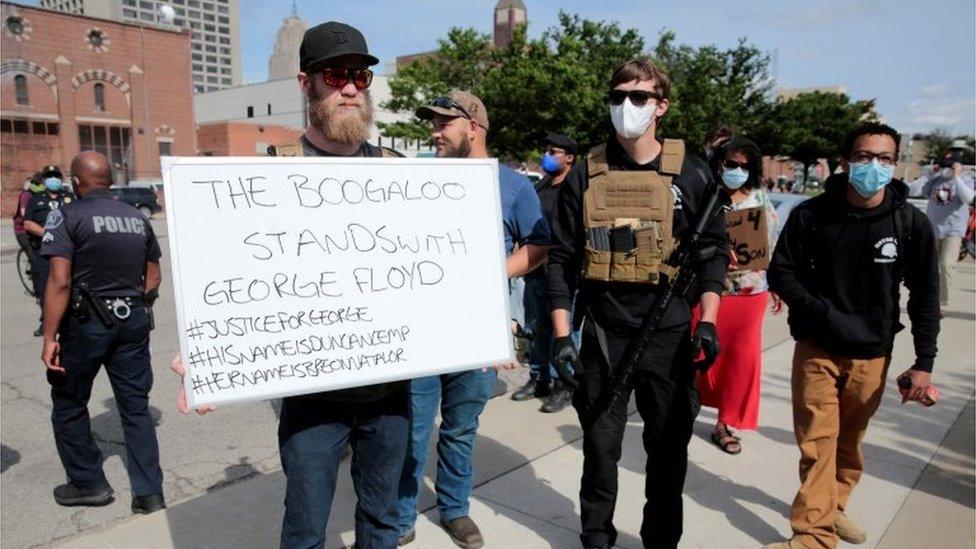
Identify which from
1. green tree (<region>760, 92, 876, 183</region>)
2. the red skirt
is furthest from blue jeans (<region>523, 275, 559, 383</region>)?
green tree (<region>760, 92, 876, 183</region>)

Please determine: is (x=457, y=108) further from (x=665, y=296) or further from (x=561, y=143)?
(x=561, y=143)

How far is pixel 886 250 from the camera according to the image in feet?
9.29

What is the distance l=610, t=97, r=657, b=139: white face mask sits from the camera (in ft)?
8.38

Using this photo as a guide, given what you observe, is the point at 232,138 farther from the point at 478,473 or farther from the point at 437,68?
the point at 478,473

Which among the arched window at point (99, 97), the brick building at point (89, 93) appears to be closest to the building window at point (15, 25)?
the brick building at point (89, 93)

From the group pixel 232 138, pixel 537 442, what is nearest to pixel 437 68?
pixel 537 442

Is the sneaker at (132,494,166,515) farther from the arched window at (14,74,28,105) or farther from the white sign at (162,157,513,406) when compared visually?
the arched window at (14,74,28,105)

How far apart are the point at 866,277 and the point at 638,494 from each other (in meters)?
1.62

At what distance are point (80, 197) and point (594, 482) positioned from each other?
303cm

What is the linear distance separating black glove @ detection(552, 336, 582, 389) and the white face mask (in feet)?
2.78

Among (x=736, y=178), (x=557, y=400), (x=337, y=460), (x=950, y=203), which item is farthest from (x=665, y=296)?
(x=950, y=203)

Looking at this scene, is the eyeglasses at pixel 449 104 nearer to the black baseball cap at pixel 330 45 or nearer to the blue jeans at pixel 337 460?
the black baseball cap at pixel 330 45

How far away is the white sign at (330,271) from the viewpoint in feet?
5.89

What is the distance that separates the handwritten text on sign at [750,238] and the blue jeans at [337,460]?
2548 mm
